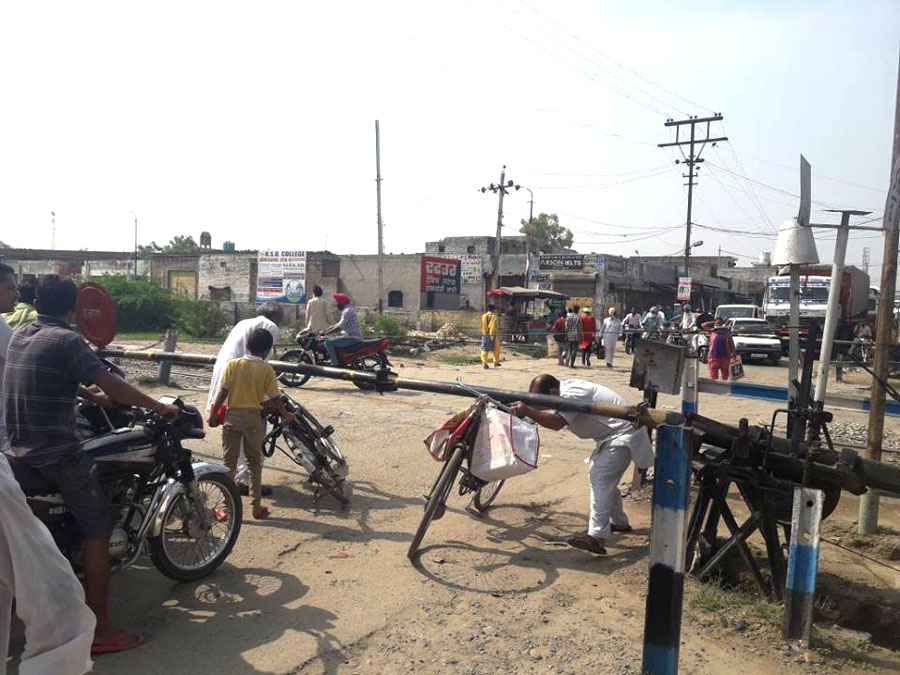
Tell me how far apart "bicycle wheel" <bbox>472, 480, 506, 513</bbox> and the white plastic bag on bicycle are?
111 centimetres

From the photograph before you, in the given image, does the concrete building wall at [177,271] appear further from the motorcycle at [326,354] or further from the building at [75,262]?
the motorcycle at [326,354]

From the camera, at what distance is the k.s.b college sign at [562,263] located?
36.2 metres

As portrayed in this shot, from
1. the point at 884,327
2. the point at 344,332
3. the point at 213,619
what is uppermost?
the point at 884,327

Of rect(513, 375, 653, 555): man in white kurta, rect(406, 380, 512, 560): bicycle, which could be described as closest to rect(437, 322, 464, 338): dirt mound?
rect(513, 375, 653, 555): man in white kurta

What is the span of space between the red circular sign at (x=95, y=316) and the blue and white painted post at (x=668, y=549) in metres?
4.17

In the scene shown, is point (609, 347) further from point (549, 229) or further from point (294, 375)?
point (549, 229)

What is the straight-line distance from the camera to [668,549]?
3.10 meters

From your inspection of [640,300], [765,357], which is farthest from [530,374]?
[640,300]

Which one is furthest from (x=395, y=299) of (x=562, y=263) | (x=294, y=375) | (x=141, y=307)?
(x=294, y=375)

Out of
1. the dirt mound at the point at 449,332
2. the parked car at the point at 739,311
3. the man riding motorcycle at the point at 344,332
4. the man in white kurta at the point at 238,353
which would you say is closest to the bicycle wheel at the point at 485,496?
the man in white kurta at the point at 238,353

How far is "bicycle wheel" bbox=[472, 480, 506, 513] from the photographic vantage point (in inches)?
226

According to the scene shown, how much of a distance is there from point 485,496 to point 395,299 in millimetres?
33898

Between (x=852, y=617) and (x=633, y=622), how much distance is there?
1657 millimetres

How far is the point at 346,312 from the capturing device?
42.0 ft
